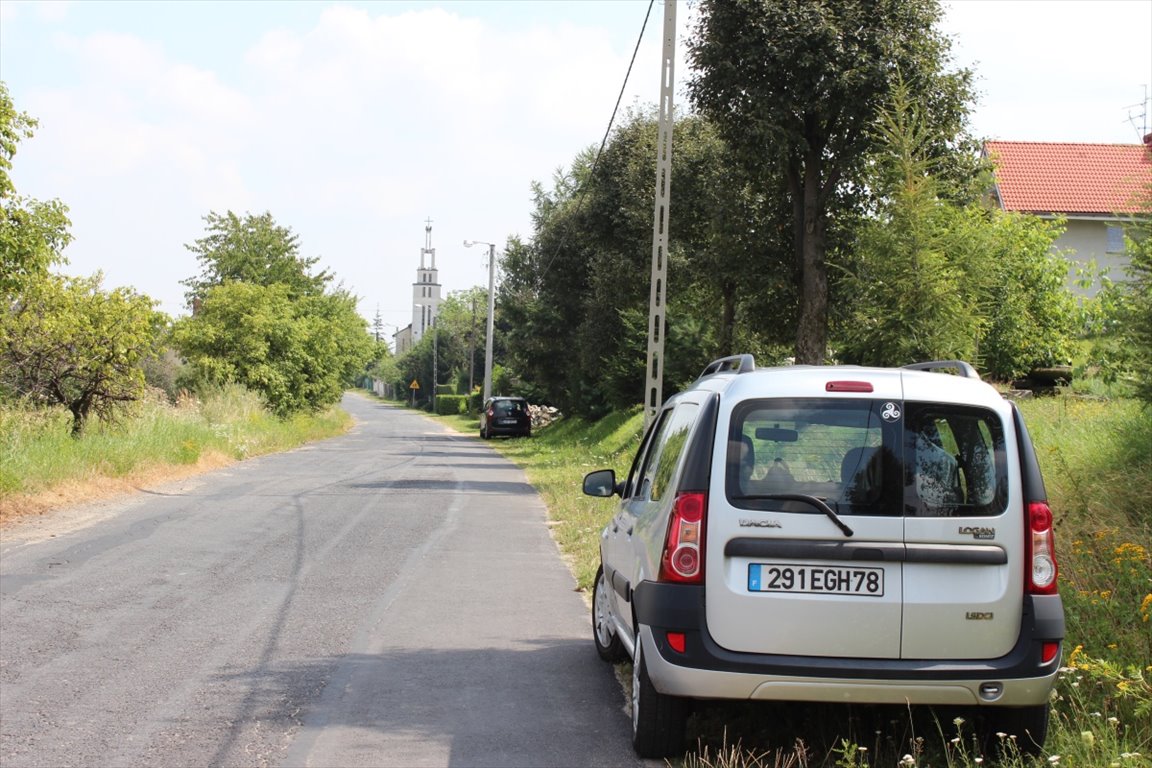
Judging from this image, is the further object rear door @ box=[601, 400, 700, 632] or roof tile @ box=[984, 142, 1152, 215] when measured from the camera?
roof tile @ box=[984, 142, 1152, 215]

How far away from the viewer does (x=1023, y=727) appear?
512cm

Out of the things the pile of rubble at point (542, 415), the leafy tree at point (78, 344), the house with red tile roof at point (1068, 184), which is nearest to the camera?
the leafy tree at point (78, 344)

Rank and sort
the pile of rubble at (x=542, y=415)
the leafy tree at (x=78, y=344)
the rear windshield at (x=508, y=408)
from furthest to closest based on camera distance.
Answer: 1. the pile of rubble at (x=542, y=415)
2. the rear windshield at (x=508, y=408)
3. the leafy tree at (x=78, y=344)

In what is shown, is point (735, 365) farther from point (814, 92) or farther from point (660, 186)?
point (814, 92)

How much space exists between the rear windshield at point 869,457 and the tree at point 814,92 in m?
15.1

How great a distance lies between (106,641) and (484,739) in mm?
3360

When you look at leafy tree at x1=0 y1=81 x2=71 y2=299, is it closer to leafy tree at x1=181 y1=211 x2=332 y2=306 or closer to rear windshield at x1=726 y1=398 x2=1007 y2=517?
rear windshield at x1=726 y1=398 x2=1007 y2=517

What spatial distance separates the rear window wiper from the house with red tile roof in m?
40.3

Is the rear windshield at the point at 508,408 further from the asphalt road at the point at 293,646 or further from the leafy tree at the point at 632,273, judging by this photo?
the asphalt road at the point at 293,646

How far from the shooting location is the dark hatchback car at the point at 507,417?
4812 cm

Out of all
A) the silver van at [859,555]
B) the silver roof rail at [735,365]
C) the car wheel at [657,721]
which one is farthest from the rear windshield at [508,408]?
the silver van at [859,555]

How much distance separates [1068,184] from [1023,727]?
146ft

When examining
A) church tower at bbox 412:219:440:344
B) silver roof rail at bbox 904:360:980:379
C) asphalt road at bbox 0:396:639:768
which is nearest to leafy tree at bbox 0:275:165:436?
asphalt road at bbox 0:396:639:768

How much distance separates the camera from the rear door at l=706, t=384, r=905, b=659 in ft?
16.2
